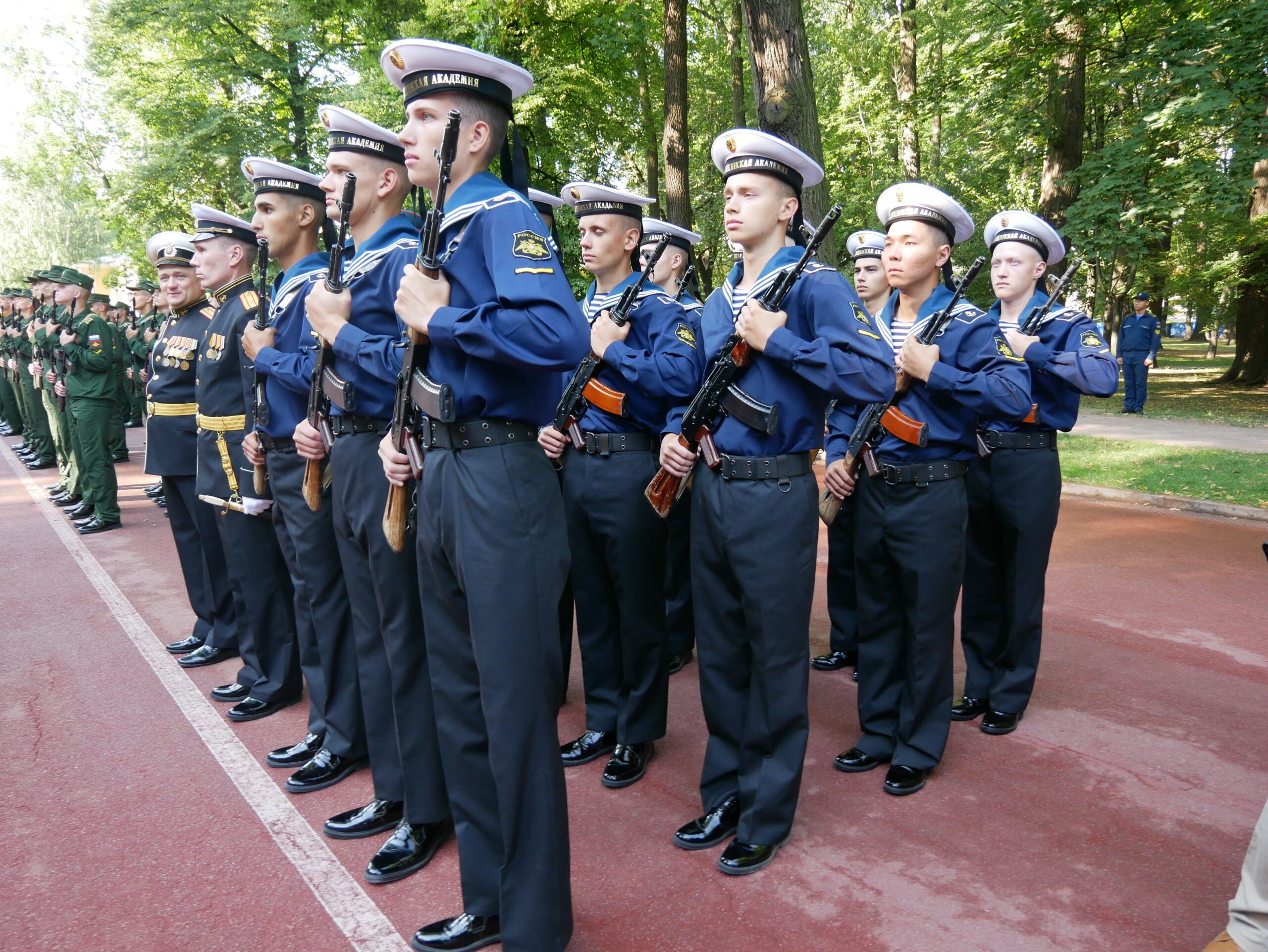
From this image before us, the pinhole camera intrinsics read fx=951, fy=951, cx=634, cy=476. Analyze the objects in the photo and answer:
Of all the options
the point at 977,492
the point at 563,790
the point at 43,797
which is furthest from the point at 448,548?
the point at 977,492

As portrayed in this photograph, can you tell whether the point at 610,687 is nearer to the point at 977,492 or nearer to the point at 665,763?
the point at 665,763

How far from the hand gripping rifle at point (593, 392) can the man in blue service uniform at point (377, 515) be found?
3.35 feet

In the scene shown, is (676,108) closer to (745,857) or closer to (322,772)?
(322,772)

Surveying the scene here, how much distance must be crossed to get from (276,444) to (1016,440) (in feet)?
11.3

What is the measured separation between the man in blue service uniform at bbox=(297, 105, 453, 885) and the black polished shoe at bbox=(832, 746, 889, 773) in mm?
1662

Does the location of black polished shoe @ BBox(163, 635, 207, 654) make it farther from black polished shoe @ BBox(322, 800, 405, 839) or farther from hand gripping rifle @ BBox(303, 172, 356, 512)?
black polished shoe @ BBox(322, 800, 405, 839)

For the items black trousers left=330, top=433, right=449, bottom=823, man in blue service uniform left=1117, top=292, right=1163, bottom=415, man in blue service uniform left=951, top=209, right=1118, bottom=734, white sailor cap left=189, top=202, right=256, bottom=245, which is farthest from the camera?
man in blue service uniform left=1117, top=292, right=1163, bottom=415

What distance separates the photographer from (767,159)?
338 centimetres

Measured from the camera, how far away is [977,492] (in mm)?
4664

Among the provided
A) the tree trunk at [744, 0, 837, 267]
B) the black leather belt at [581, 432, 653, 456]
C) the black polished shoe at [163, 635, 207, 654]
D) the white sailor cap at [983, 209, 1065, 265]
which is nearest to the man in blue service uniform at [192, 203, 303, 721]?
the black polished shoe at [163, 635, 207, 654]

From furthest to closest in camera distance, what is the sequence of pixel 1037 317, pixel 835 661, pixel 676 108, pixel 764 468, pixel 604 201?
pixel 676 108 < pixel 835 661 < pixel 1037 317 < pixel 604 201 < pixel 764 468

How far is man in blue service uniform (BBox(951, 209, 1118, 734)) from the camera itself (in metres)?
4.52

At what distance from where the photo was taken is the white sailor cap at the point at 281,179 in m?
4.15

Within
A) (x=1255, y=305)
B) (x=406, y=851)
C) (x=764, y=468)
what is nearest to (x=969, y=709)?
(x=764, y=468)
